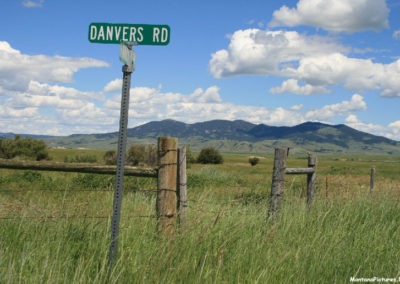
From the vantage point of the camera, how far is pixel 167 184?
550 cm

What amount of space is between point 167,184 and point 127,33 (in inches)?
79.3

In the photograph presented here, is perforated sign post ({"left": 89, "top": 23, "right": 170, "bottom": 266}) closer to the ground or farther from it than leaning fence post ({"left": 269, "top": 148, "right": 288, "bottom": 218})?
farther from it

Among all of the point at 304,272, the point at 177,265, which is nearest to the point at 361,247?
the point at 304,272

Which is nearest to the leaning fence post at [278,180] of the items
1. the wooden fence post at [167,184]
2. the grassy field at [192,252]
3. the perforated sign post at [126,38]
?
the grassy field at [192,252]

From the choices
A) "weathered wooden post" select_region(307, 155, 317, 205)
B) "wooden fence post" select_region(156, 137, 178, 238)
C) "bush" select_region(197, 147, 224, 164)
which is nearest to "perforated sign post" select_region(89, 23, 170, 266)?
"wooden fence post" select_region(156, 137, 178, 238)

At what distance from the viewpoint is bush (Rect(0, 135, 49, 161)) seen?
4938 centimetres

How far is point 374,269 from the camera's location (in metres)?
5.06

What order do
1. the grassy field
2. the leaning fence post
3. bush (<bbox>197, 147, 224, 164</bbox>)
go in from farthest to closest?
bush (<bbox>197, 147, 224, 164</bbox>), the leaning fence post, the grassy field

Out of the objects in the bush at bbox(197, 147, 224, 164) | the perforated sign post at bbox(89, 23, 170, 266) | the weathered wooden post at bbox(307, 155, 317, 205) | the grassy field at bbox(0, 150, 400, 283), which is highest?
the perforated sign post at bbox(89, 23, 170, 266)

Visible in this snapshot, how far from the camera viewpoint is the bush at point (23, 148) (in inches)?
1944

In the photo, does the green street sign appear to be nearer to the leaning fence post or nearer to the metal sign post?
the metal sign post

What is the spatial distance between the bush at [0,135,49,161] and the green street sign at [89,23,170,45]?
4757 centimetres

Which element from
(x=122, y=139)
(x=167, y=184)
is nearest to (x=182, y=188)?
(x=167, y=184)

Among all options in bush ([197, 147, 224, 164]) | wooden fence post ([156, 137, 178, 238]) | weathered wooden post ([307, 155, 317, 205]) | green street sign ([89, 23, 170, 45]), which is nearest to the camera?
green street sign ([89, 23, 170, 45])
